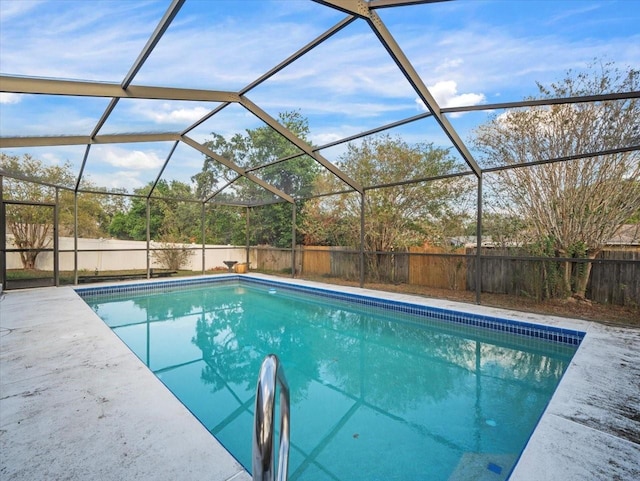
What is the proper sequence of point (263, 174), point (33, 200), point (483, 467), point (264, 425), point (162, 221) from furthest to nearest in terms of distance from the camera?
point (162, 221)
point (263, 174)
point (33, 200)
point (483, 467)
point (264, 425)

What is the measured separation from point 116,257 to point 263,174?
5174 millimetres

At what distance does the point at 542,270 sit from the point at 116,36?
24.9 ft

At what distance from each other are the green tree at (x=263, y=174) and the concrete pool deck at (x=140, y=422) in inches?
Result: 218

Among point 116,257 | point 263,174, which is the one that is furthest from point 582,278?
point 116,257

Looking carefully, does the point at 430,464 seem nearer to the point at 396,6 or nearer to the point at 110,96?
the point at 396,6

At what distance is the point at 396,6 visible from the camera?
3551mm

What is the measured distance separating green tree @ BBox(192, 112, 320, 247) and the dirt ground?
13.9 ft

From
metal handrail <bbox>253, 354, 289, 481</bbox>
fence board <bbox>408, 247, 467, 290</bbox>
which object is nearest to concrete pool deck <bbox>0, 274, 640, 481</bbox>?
metal handrail <bbox>253, 354, 289, 481</bbox>

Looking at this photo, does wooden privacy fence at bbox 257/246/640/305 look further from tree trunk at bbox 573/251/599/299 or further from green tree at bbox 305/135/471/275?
green tree at bbox 305/135/471/275

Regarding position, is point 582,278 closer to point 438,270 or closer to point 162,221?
point 438,270

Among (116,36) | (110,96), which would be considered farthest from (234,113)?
(116,36)

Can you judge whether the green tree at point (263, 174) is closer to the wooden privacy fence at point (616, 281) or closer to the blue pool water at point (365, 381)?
the blue pool water at point (365, 381)

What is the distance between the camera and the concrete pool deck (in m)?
1.91

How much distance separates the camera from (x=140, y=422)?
2377mm
